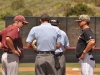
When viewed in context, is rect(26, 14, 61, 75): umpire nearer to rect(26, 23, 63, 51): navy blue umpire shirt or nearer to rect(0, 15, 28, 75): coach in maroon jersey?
rect(26, 23, 63, 51): navy blue umpire shirt

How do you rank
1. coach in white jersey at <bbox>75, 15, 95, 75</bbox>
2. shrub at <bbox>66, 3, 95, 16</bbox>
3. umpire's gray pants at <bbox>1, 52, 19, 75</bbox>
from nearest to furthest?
umpire's gray pants at <bbox>1, 52, 19, 75</bbox>
coach in white jersey at <bbox>75, 15, 95, 75</bbox>
shrub at <bbox>66, 3, 95, 16</bbox>

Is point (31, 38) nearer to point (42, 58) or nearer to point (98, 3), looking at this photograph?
point (42, 58)

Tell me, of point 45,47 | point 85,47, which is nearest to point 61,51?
point 85,47

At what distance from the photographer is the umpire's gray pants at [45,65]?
738cm

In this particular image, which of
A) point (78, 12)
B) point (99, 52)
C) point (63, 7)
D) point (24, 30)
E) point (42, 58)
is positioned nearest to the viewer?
point (42, 58)

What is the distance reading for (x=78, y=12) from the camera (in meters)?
48.7

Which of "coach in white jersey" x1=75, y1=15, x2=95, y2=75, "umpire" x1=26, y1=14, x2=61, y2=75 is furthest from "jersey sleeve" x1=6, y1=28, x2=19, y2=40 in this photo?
"coach in white jersey" x1=75, y1=15, x2=95, y2=75

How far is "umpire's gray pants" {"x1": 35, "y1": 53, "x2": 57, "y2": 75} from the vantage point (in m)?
7.38

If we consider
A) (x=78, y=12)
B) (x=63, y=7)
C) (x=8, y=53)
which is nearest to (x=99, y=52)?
(x=8, y=53)

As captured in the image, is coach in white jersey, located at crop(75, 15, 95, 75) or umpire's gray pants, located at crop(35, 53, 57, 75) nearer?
umpire's gray pants, located at crop(35, 53, 57, 75)

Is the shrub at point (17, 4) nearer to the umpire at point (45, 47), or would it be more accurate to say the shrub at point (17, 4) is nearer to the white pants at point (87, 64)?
the white pants at point (87, 64)

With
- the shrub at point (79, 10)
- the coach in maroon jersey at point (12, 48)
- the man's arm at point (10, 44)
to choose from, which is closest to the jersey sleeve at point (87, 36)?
the coach in maroon jersey at point (12, 48)

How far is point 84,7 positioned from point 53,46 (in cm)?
4247

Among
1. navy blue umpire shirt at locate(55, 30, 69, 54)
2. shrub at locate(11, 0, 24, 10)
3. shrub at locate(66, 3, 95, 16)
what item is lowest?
navy blue umpire shirt at locate(55, 30, 69, 54)
